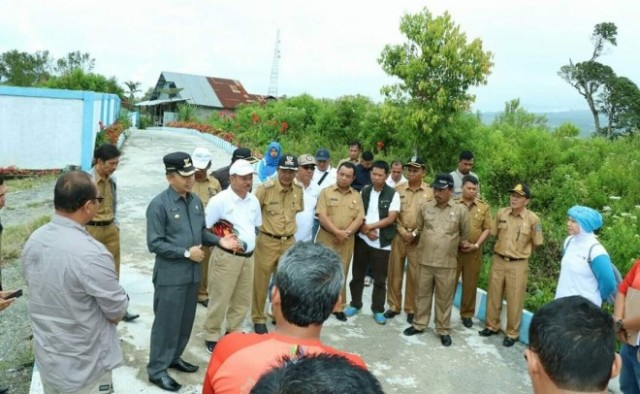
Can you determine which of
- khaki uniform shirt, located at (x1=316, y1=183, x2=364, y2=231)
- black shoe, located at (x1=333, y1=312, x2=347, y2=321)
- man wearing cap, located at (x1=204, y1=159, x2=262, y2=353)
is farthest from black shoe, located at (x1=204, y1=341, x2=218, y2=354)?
khaki uniform shirt, located at (x1=316, y1=183, x2=364, y2=231)

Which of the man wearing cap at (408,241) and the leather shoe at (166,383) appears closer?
the leather shoe at (166,383)

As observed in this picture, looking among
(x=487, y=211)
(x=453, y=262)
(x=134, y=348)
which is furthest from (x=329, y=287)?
(x=487, y=211)

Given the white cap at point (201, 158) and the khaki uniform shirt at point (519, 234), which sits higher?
the white cap at point (201, 158)

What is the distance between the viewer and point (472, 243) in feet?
18.3

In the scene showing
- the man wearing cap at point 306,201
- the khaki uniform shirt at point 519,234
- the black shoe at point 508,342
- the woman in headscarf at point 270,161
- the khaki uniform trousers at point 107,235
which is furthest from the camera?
the woman in headscarf at point 270,161

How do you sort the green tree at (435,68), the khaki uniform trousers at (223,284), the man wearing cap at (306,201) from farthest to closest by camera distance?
1. the green tree at (435,68)
2. the man wearing cap at (306,201)
3. the khaki uniform trousers at (223,284)

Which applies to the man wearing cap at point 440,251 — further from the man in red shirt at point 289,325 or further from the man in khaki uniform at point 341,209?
the man in red shirt at point 289,325

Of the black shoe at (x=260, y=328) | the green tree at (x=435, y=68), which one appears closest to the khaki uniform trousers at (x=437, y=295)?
the black shoe at (x=260, y=328)

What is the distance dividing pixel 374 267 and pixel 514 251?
4.66 ft

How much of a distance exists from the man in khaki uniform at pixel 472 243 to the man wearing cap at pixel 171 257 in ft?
9.52

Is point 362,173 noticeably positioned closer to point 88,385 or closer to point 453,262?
point 453,262

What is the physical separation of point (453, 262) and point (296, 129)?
15.9 m

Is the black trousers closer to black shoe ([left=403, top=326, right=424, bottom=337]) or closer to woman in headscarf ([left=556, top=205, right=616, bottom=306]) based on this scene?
black shoe ([left=403, top=326, right=424, bottom=337])

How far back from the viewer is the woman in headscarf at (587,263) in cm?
401
